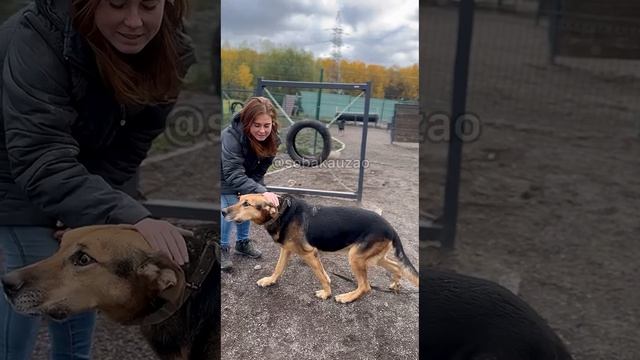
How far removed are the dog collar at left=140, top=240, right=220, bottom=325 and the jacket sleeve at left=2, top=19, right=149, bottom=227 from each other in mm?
329

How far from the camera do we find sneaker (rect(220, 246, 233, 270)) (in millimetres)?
1716

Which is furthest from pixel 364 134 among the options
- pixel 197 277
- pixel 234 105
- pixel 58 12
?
pixel 58 12

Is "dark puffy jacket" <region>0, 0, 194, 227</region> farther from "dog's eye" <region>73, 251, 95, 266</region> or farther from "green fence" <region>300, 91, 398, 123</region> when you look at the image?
"green fence" <region>300, 91, 398, 123</region>

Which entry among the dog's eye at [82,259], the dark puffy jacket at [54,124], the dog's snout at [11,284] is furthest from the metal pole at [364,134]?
the dog's snout at [11,284]

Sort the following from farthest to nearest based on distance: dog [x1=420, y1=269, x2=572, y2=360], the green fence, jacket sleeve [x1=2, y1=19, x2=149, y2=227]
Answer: dog [x1=420, y1=269, x2=572, y2=360] → the green fence → jacket sleeve [x1=2, y1=19, x2=149, y2=227]

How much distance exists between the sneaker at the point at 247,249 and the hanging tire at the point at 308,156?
278 mm

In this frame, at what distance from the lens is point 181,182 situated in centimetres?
179

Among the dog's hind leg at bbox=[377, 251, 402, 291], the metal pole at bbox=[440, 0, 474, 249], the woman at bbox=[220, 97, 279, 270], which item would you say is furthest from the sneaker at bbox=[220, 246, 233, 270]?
the metal pole at bbox=[440, 0, 474, 249]

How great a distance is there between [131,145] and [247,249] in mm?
449

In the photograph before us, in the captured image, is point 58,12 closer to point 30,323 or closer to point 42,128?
point 42,128

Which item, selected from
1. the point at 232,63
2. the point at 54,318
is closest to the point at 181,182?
the point at 232,63

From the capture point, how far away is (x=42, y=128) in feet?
5.08

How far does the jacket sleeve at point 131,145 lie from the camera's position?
1.68 metres

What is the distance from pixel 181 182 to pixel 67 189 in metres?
Answer: 0.33
